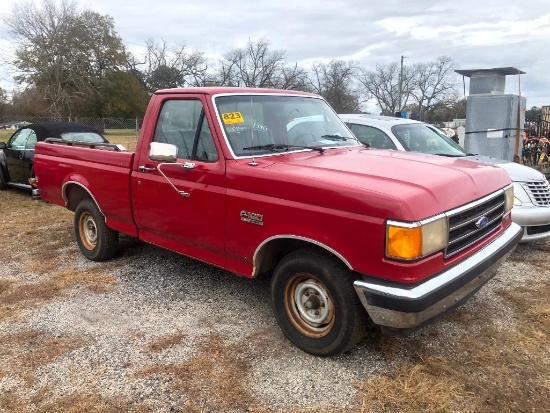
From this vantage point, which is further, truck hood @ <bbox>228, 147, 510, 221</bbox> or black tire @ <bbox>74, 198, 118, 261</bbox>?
black tire @ <bbox>74, 198, 118, 261</bbox>

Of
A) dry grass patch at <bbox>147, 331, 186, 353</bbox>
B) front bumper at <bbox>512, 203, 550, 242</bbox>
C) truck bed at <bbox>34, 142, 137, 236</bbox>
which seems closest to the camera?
dry grass patch at <bbox>147, 331, 186, 353</bbox>

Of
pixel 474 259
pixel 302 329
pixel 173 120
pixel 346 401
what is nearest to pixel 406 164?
pixel 474 259

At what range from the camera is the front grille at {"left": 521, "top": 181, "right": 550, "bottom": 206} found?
5.63 m

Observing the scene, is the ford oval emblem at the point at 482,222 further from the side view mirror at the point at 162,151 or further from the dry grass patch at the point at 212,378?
the side view mirror at the point at 162,151

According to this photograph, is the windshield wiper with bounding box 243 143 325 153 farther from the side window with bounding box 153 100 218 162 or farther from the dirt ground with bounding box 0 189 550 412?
the dirt ground with bounding box 0 189 550 412

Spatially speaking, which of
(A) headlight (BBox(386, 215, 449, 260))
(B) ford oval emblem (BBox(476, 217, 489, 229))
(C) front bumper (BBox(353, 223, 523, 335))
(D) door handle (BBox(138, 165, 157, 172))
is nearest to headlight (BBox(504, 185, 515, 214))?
(B) ford oval emblem (BBox(476, 217, 489, 229))

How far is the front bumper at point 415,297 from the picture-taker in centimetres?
276

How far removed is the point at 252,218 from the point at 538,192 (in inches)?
163

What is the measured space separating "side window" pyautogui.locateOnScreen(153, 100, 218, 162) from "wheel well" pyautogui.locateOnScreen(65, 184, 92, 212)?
165cm

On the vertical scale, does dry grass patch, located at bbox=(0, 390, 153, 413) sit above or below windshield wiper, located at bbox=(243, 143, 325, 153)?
below

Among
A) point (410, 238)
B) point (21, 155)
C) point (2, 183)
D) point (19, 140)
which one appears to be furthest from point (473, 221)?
point (2, 183)

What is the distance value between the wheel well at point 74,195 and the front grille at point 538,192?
539 centimetres

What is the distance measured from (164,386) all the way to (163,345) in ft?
1.78

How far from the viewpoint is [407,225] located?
2.69 metres
